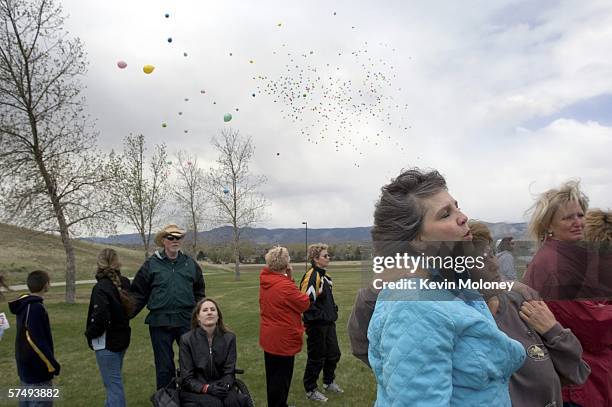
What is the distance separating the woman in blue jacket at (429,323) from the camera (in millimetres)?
1343

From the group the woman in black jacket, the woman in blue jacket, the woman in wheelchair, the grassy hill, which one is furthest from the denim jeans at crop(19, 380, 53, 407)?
the grassy hill

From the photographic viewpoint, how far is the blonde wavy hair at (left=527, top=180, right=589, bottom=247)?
2.70m

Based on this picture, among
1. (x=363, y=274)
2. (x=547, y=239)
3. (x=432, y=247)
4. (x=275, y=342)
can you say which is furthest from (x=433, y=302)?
(x=275, y=342)

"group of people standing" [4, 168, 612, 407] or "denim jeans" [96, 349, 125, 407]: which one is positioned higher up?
"group of people standing" [4, 168, 612, 407]

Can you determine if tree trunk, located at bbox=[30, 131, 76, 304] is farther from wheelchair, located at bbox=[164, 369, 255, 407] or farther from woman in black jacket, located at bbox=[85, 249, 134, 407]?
wheelchair, located at bbox=[164, 369, 255, 407]

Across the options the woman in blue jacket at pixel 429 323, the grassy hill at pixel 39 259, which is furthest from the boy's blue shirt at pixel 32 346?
the grassy hill at pixel 39 259

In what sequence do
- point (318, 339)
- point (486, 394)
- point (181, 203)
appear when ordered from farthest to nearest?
point (181, 203), point (318, 339), point (486, 394)

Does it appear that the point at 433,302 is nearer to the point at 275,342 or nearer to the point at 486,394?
the point at 486,394

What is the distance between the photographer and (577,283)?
7.56 ft

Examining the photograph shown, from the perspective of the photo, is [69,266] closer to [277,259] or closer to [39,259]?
[277,259]

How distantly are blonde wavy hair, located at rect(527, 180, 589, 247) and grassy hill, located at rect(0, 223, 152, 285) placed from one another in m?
30.4

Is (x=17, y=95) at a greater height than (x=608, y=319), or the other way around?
(x=17, y=95)

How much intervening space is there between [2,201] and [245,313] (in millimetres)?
10479

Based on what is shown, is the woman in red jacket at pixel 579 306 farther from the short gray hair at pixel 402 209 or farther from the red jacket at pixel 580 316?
the short gray hair at pixel 402 209
